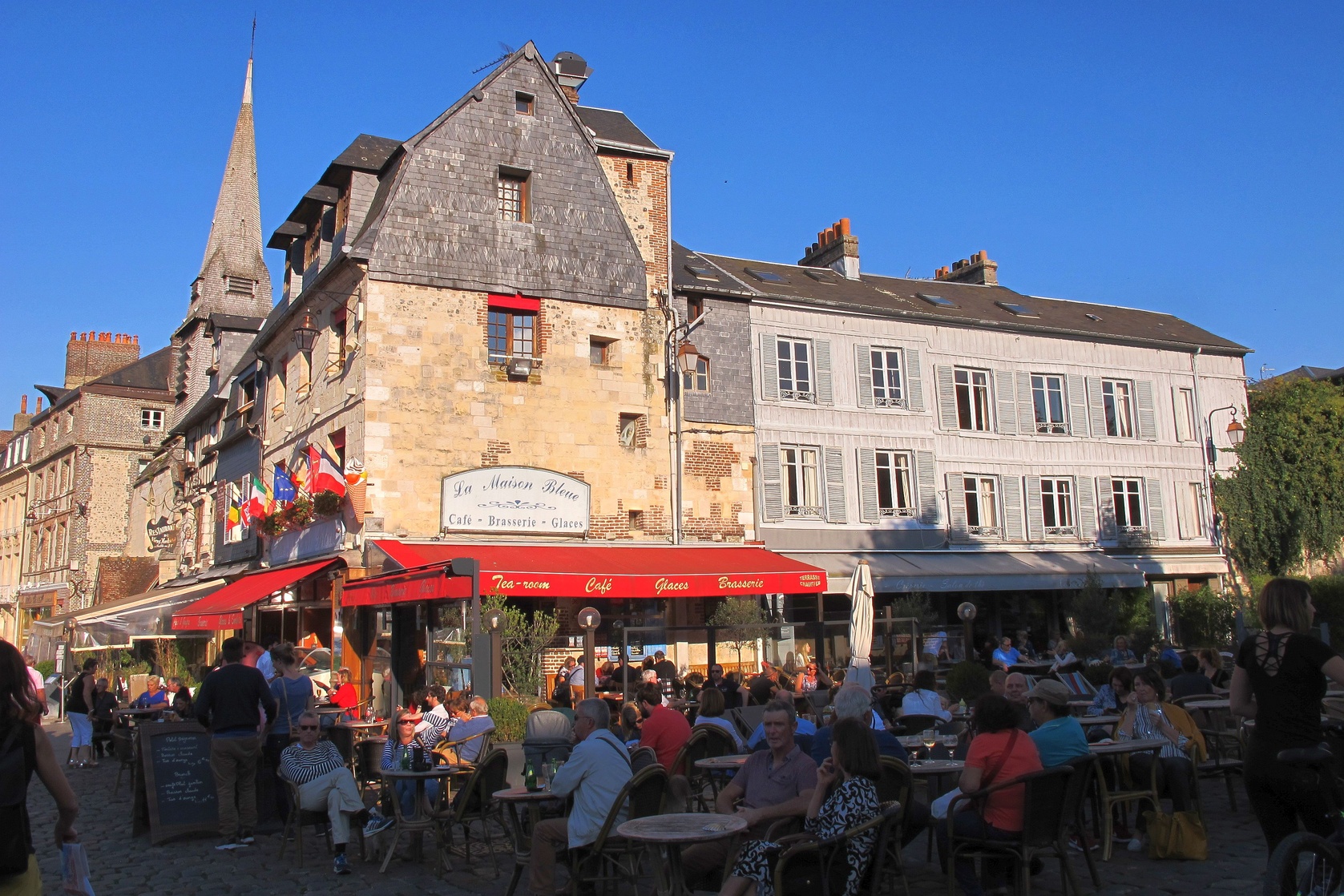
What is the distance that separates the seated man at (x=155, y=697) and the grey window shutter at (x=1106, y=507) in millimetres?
19014

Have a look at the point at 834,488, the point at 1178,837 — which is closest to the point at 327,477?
the point at 834,488

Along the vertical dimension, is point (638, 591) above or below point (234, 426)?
below

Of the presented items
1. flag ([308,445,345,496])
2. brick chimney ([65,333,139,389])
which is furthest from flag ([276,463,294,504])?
brick chimney ([65,333,139,389])

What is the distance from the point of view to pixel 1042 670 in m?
15.0

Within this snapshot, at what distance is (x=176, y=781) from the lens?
8531 mm

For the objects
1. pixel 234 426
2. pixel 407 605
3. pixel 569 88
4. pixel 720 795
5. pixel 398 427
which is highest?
pixel 569 88

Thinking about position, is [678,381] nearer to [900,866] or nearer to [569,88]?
[569,88]

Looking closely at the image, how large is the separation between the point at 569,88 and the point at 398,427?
8.47 m

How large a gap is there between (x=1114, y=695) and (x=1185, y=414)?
59.7 feet

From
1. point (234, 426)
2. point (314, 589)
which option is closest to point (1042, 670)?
point (314, 589)

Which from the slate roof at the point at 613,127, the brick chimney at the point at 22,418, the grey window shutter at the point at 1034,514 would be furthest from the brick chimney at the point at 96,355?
the grey window shutter at the point at 1034,514

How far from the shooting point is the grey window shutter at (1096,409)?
2425cm

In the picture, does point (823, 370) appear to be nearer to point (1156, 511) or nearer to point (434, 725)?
point (1156, 511)

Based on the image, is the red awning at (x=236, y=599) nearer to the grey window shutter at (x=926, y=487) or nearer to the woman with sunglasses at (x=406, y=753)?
the woman with sunglasses at (x=406, y=753)
